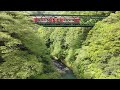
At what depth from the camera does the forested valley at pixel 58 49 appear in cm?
1053

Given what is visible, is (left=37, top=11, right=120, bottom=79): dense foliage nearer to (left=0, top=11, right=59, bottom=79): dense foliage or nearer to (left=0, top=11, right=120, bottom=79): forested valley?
(left=0, top=11, right=120, bottom=79): forested valley

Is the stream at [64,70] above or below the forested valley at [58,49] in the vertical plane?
below

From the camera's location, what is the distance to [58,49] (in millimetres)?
14359

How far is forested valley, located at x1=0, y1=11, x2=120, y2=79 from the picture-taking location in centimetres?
1053

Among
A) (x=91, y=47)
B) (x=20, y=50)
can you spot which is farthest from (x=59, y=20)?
(x=20, y=50)

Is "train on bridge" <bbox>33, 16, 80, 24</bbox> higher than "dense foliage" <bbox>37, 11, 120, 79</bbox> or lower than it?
higher

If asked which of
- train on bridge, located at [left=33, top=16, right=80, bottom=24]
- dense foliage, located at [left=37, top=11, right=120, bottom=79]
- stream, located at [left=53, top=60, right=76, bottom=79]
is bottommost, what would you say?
stream, located at [left=53, top=60, right=76, bottom=79]

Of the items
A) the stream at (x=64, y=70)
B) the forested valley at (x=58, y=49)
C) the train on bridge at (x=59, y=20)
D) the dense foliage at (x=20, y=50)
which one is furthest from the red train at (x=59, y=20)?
the stream at (x=64, y=70)

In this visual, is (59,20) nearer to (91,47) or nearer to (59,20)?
(59,20)

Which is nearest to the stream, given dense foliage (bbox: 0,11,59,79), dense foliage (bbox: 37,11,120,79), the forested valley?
the forested valley

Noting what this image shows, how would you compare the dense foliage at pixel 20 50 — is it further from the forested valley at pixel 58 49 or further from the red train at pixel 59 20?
the red train at pixel 59 20
